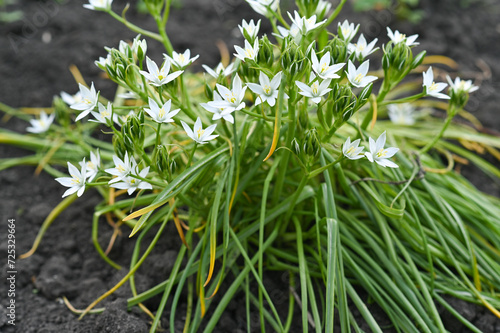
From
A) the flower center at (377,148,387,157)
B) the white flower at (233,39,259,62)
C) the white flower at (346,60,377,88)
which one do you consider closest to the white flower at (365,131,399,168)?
the flower center at (377,148,387,157)

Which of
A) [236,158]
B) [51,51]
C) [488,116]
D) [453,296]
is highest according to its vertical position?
[488,116]

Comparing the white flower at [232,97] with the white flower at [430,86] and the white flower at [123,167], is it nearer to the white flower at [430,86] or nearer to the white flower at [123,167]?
the white flower at [123,167]

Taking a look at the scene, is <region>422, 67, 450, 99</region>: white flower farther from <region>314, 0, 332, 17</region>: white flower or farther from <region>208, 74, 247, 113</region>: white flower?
<region>208, 74, 247, 113</region>: white flower

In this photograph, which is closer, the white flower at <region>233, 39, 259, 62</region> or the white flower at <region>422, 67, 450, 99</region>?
the white flower at <region>233, 39, 259, 62</region>

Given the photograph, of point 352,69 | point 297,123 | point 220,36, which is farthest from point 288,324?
point 220,36

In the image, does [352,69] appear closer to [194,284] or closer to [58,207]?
[194,284]

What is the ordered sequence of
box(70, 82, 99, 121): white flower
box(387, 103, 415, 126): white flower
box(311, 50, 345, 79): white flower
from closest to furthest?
1. box(311, 50, 345, 79): white flower
2. box(70, 82, 99, 121): white flower
3. box(387, 103, 415, 126): white flower
